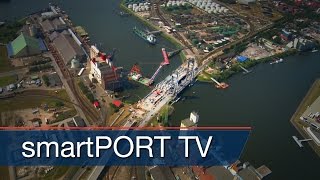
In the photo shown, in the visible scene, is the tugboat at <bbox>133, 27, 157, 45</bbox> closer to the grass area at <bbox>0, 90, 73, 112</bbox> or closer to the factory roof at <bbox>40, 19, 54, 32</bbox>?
the factory roof at <bbox>40, 19, 54, 32</bbox>

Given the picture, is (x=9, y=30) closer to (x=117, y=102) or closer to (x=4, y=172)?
(x=117, y=102)

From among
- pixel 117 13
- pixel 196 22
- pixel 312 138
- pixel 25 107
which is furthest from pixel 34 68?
pixel 312 138

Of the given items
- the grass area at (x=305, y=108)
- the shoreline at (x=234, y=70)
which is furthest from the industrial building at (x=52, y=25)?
the grass area at (x=305, y=108)

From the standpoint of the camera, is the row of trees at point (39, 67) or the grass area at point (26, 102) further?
the row of trees at point (39, 67)

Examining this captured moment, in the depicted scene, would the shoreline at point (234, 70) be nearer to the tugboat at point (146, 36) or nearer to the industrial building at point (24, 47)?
the tugboat at point (146, 36)

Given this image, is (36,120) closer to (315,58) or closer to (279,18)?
(315,58)

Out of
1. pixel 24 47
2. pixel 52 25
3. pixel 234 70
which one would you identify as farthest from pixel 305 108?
pixel 52 25
